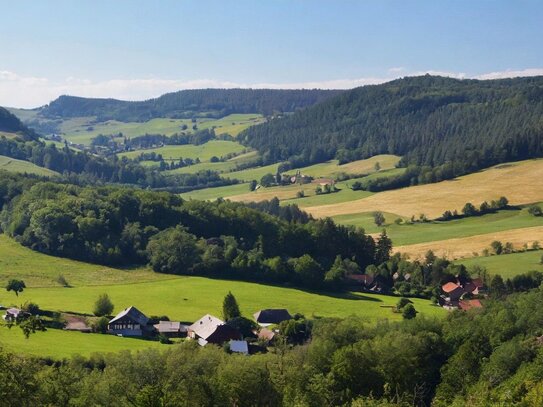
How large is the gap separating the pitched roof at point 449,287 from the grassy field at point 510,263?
578 centimetres

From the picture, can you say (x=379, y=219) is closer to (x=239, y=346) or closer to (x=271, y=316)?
(x=271, y=316)

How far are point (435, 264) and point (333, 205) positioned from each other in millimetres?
54682

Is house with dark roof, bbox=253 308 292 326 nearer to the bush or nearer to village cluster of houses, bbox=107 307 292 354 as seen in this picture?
village cluster of houses, bbox=107 307 292 354

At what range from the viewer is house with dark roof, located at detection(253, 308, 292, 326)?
68438mm

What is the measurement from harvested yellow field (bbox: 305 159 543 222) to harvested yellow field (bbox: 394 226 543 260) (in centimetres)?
1801

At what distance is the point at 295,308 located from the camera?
73750 mm

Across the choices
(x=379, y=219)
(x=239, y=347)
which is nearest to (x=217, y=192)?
(x=379, y=219)

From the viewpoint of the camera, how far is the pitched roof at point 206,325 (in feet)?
205

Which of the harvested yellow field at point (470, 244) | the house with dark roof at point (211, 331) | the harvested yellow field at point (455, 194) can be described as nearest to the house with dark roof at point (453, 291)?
the harvested yellow field at point (470, 244)

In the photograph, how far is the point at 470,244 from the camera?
10500 centimetres

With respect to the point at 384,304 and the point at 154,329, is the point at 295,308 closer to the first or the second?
the point at 384,304

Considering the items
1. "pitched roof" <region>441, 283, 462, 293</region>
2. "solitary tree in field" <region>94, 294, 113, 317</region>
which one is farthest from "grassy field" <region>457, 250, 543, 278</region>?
"solitary tree in field" <region>94, 294, 113, 317</region>

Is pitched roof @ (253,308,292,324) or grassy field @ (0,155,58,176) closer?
pitched roof @ (253,308,292,324)

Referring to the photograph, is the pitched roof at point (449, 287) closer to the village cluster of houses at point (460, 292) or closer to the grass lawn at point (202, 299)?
the village cluster of houses at point (460, 292)
